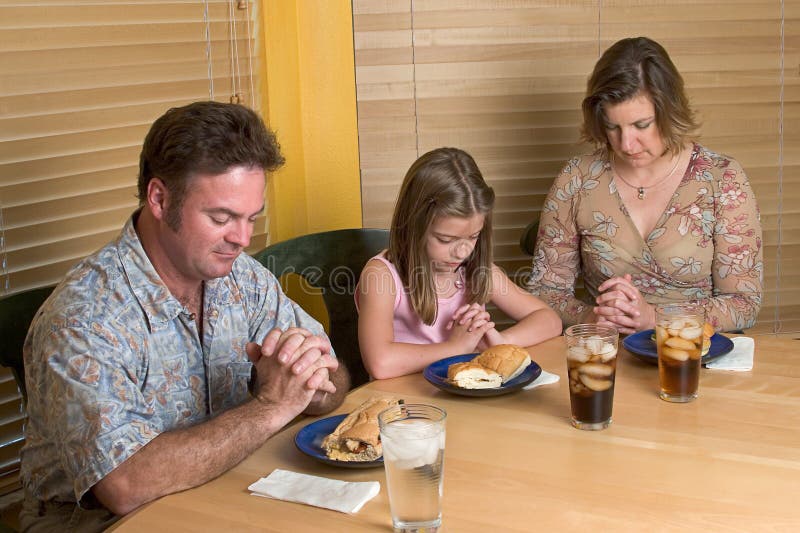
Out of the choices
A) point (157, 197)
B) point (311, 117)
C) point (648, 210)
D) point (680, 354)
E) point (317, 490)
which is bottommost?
point (317, 490)

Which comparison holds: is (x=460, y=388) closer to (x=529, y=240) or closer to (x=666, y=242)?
(x=666, y=242)

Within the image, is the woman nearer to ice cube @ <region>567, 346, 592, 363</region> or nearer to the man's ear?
ice cube @ <region>567, 346, 592, 363</region>

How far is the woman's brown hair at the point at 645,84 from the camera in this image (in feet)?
7.88

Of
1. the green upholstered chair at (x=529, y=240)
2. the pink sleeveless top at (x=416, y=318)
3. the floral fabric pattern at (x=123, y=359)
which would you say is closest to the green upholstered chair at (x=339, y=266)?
the pink sleeveless top at (x=416, y=318)

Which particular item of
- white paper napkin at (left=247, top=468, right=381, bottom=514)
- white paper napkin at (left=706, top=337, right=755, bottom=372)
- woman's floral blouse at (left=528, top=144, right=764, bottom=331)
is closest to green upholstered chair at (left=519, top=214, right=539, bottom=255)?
woman's floral blouse at (left=528, top=144, right=764, bottom=331)

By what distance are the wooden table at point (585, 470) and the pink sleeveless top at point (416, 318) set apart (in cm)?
60

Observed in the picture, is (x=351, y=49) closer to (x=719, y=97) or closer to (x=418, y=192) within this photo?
(x=418, y=192)

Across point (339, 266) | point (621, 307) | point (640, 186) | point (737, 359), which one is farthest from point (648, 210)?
point (339, 266)

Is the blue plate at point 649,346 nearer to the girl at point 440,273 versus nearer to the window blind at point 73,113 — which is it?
the girl at point 440,273

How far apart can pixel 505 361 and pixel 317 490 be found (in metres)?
0.54

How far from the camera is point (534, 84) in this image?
115 inches

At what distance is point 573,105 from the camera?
2.95 meters

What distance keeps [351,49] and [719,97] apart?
1.21m

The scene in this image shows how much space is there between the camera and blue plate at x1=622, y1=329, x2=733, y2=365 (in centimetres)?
183
